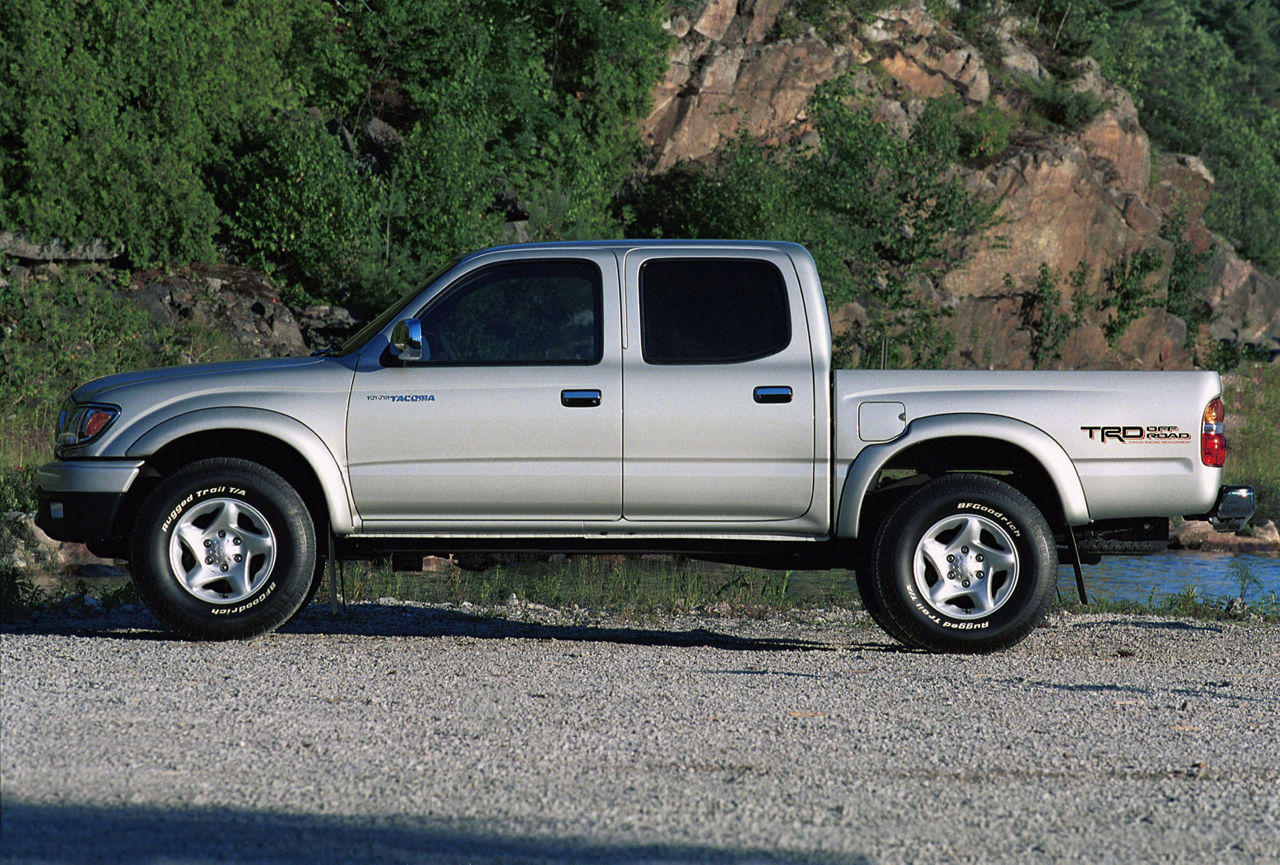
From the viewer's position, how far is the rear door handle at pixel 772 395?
739 cm

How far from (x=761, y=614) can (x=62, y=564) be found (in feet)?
22.4

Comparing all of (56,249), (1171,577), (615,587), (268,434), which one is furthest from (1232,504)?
(56,249)

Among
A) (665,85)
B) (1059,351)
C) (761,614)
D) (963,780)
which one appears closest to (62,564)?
(761,614)

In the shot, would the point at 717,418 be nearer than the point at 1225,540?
Yes

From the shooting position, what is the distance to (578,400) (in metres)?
7.38

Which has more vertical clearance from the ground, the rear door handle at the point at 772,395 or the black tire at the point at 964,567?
the rear door handle at the point at 772,395

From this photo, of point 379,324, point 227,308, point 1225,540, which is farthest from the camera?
point 227,308

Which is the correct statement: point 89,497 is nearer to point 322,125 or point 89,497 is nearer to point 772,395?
point 772,395

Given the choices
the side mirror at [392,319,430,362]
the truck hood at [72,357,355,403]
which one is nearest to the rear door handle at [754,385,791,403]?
the side mirror at [392,319,430,362]

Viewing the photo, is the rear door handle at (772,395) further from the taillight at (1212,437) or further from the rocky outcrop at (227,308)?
the rocky outcrop at (227,308)

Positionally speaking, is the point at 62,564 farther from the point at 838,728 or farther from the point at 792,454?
the point at 838,728

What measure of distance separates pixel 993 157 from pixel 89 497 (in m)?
32.9

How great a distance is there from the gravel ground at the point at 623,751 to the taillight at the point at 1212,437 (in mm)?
1128

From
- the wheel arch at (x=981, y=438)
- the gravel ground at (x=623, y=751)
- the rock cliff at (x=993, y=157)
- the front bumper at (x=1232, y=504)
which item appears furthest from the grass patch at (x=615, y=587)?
the rock cliff at (x=993, y=157)
